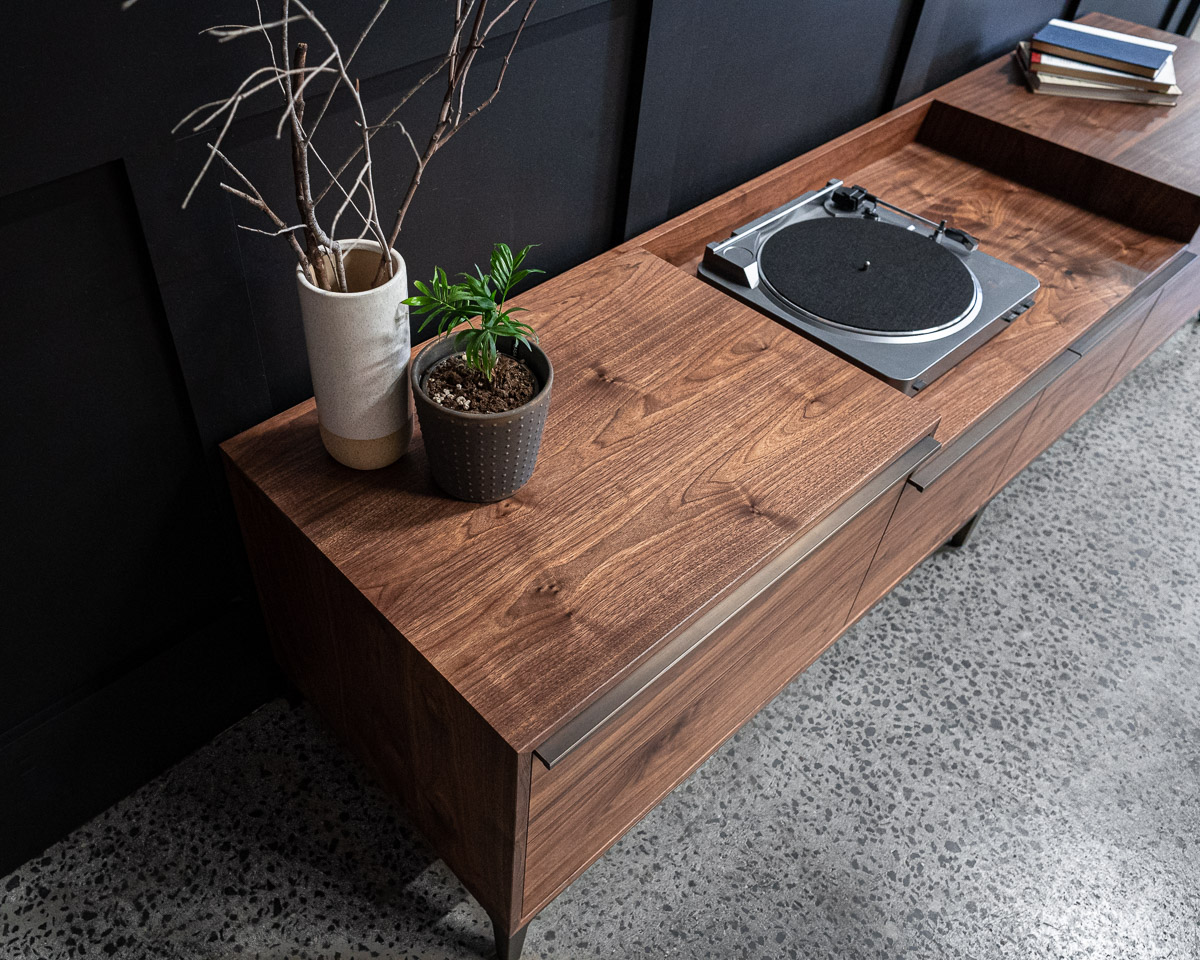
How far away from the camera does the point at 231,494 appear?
1.15 metres

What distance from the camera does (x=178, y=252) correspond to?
0.95 metres

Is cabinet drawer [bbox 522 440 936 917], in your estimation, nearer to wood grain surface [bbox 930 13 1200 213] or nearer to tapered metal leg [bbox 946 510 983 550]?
tapered metal leg [bbox 946 510 983 550]

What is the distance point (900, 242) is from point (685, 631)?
0.81 metres

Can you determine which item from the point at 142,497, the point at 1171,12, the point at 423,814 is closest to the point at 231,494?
the point at 142,497

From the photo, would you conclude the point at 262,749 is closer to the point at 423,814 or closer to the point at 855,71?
the point at 423,814

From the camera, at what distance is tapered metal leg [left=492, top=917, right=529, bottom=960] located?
1160 millimetres

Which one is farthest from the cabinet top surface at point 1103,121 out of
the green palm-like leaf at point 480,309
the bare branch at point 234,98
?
the bare branch at point 234,98

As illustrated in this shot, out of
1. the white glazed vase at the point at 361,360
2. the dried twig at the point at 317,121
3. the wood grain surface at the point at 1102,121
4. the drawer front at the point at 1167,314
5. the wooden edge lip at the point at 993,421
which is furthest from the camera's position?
the drawer front at the point at 1167,314

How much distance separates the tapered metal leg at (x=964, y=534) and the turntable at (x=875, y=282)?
0.45 metres

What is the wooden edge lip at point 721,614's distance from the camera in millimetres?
874

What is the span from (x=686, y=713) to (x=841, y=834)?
0.44m

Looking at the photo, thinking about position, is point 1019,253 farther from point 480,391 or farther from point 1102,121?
point 480,391

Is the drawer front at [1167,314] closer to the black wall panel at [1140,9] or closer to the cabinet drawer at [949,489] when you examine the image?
the cabinet drawer at [949,489]

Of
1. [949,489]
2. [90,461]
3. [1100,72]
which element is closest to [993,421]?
[949,489]
